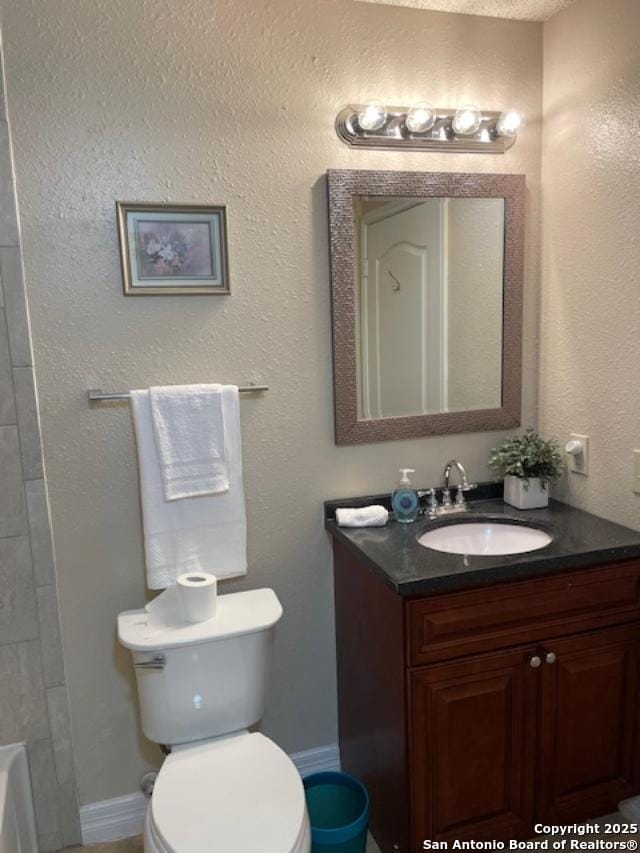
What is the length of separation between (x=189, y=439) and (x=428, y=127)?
113cm

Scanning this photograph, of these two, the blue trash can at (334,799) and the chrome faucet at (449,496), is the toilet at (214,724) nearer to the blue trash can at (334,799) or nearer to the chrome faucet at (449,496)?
the blue trash can at (334,799)

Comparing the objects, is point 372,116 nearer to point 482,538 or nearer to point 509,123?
point 509,123

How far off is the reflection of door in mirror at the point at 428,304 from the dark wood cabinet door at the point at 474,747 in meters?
0.79

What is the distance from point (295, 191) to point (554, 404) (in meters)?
1.07

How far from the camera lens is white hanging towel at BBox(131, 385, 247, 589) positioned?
170cm

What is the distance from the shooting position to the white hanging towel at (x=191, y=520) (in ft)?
5.57

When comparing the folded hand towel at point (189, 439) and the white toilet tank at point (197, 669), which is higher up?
the folded hand towel at point (189, 439)

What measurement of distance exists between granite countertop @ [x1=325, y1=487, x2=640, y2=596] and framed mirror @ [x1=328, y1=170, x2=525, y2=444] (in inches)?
11.4

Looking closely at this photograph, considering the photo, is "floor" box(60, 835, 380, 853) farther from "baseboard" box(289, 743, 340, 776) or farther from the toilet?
the toilet

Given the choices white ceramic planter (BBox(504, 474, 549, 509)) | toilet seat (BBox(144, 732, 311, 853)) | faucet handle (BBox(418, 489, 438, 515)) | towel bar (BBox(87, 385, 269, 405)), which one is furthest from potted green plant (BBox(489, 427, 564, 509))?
towel bar (BBox(87, 385, 269, 405))

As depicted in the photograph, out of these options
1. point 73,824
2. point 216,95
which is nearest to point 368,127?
point 216,95

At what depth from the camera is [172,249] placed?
5.65 ft

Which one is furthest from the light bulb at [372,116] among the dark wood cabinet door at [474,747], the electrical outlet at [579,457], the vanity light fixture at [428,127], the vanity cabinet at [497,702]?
the dark wood cabinet door at [474,747]

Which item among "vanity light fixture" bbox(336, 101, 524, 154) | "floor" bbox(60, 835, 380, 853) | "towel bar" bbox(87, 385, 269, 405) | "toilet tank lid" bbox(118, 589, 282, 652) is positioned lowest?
"floor" bbox(60, 835, 380, 853)
